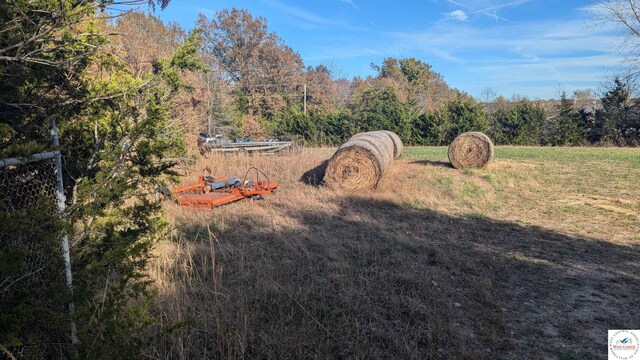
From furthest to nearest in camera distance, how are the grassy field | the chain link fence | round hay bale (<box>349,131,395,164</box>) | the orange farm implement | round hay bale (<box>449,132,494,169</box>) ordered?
1. round hay bale (<box>449,132,494,169</box>)
2. round hay bale (<box>349,131,395,164</box>)
3. the orange farm implement
4. the grassy field
5. the chain link fence

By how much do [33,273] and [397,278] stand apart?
3.69 m

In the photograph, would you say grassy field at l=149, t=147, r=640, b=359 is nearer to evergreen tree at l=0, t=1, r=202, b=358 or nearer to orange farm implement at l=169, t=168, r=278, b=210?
orange farm implement at l=169, t=168, r=278, b=210

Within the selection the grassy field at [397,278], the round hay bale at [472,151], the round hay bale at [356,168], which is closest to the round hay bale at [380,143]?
the round hay bale at [356,168]

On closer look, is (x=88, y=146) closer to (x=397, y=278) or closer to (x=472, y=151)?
(x=397, y=278)

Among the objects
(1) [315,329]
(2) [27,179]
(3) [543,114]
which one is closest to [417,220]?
(1) [315,329]

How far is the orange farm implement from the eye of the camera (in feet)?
26.3

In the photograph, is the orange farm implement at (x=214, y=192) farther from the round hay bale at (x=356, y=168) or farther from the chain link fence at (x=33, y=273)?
the chain link fence at (x=33, y=273)

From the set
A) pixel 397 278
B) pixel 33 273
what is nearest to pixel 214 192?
pixel 397 278

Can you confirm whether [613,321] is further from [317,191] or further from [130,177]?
[317,191]

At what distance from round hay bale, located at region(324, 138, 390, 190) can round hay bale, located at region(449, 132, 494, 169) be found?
5522 millimetres

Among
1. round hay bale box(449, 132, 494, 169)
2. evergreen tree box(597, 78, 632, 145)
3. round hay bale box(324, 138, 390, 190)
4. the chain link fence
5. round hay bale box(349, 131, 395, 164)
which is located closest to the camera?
the chain link fence

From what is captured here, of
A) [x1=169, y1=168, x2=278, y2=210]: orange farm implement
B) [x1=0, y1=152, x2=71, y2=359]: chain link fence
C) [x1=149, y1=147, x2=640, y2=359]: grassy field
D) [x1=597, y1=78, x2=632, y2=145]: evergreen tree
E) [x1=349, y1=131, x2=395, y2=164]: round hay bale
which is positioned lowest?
[x1=149, y1=147, x2=640, y2=359]: grassy field

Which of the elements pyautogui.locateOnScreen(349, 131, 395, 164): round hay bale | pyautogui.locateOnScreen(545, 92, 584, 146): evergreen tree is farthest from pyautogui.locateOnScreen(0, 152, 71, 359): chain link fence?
pyautogui.locateOnScreen(545, 92, 584, 146): evergreen tree

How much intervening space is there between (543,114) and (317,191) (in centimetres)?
2696
